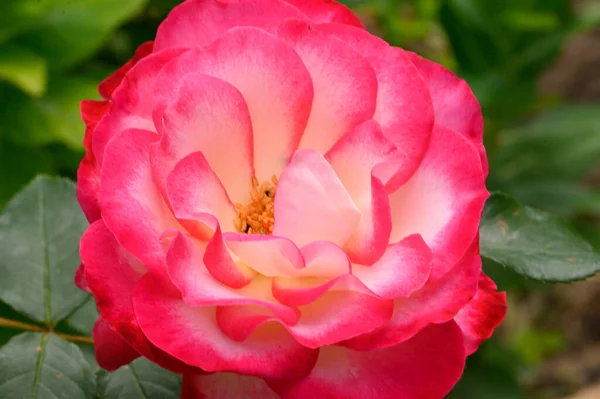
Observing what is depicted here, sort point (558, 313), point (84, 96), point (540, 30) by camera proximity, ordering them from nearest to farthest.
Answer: point (84, 96) → point (540, 30) → point (558, 313)

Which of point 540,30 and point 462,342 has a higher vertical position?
point 462,342

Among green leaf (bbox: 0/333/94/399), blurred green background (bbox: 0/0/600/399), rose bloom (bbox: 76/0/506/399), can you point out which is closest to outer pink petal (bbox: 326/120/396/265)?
rose bloom (bbox: 76/0/506/399)

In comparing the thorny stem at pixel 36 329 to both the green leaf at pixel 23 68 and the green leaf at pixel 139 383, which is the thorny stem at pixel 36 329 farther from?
the green leaf at pixel 23 68

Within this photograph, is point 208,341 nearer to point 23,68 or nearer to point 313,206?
point 313,206

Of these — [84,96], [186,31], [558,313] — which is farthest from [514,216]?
[558,313]

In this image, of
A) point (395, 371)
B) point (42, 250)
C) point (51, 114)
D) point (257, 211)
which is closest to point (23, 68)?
point (51, 114)

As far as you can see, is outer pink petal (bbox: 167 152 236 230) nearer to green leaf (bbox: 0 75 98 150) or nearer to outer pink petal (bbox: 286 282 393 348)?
outer pink petal (bbox: 286 282 393 348)

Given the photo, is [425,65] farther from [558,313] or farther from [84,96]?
[558,313]
